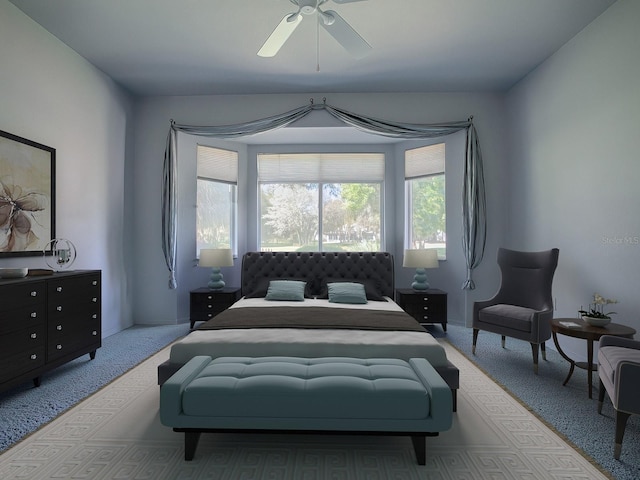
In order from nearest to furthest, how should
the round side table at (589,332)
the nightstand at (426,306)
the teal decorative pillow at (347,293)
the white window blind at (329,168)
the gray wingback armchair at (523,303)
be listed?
the round side table at (589,332) < the gray wingback armchair at (523,303) < the teal decorative pillow at (347,293) < the nightstand at (426,306) < the white window blind at (329,168)

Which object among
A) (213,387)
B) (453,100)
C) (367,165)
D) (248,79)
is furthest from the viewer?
(367,165)

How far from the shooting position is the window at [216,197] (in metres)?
5.93

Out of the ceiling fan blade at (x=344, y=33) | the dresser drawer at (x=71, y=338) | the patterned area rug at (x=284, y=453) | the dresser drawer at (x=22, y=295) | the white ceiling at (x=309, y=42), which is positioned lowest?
the patterned area rug at (x=284, y=453)

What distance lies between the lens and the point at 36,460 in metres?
A: 2.18

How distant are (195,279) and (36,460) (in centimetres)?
372

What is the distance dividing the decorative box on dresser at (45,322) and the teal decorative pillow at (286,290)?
76.8 inches

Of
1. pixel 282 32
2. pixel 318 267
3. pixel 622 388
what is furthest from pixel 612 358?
pixel 318 267

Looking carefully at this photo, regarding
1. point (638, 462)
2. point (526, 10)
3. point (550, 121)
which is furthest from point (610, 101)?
point (638, 462)

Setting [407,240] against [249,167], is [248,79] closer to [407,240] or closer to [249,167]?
[249,167]

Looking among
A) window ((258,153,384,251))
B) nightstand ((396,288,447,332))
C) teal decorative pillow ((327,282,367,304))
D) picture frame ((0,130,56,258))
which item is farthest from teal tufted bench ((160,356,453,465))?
window ((258,153,384,251))

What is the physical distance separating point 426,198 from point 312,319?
340cm

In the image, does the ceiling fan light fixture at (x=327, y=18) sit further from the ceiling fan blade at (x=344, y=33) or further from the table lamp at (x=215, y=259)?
the table lamp at (x=215, y=259)

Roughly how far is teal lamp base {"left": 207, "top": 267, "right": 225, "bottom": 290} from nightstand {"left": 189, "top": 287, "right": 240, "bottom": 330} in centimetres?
12

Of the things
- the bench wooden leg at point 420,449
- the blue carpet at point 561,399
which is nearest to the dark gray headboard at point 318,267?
the blue carpet at point 561,399
